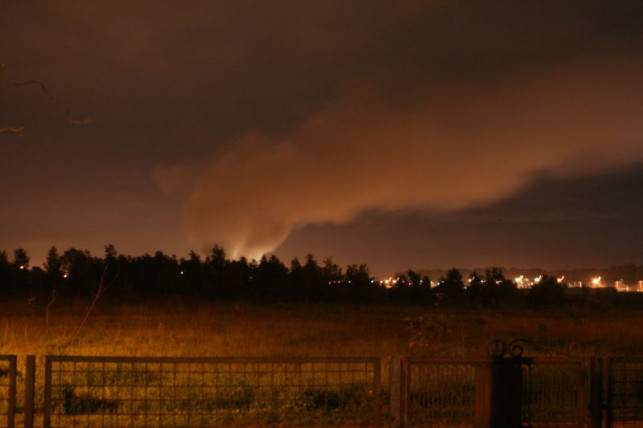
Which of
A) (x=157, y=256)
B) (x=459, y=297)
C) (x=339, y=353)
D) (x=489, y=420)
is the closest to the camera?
(x=489, y=420)

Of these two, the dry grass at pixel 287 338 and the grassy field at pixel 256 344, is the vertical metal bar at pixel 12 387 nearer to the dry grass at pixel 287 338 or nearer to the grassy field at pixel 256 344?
the grassy field at pixel 256 344

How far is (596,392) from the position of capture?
811 cm

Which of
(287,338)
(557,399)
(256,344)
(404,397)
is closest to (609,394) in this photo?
(557,399)

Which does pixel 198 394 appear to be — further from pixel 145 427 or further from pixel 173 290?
pixel 173 290

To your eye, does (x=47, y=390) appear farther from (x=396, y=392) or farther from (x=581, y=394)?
(x=581, y=394)

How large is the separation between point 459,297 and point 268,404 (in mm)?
80171

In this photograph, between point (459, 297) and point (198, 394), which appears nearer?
point (198, 394)

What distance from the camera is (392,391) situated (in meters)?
7.80

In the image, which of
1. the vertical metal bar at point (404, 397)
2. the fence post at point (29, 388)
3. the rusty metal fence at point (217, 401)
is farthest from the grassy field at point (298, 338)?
the fence post at point (29, 388)

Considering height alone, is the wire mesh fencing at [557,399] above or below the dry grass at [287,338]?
above

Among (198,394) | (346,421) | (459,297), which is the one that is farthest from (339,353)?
(459,297)

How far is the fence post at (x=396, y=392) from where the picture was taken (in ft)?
25.3

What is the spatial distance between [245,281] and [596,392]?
8829 cm

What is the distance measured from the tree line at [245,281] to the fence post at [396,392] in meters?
70.4
